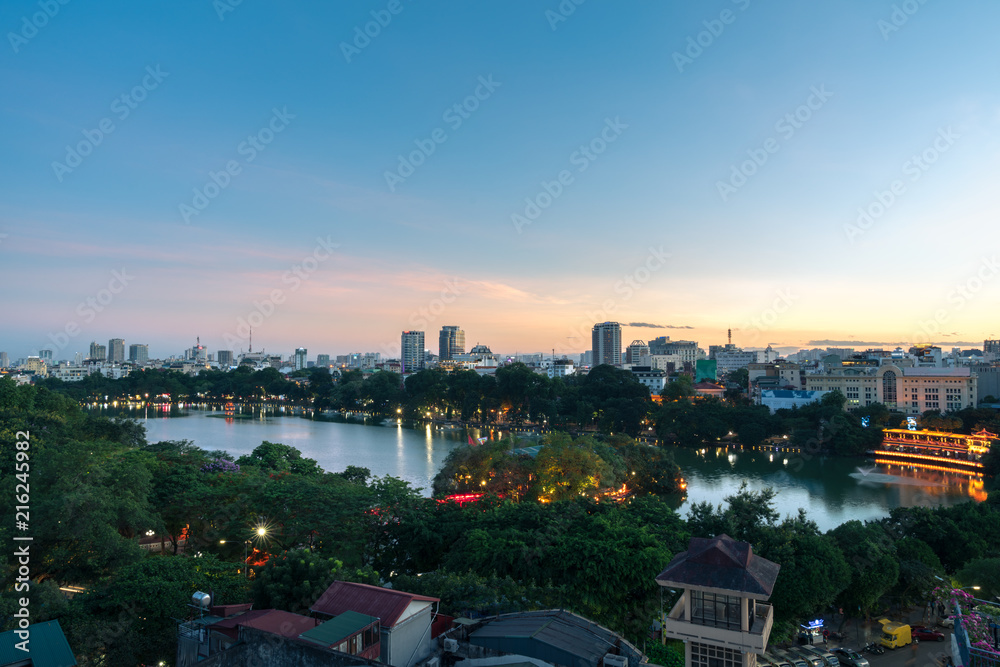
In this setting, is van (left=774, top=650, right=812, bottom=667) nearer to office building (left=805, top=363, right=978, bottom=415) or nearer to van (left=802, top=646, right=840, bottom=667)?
van (left=802, top=646, right=840, bottom=667)

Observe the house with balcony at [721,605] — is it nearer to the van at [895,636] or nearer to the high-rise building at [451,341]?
the van at [895,636]

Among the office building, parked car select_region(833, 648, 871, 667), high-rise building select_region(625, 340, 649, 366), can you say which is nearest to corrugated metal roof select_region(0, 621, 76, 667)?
parked car select_region(833, 648, 871, 667)

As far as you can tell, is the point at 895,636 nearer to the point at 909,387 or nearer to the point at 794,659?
the point at 794,659

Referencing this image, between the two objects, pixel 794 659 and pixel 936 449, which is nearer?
pixel 794 659

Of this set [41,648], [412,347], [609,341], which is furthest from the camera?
[412,347]

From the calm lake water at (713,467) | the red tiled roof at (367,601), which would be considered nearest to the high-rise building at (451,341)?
the calm lake water at (713,467)

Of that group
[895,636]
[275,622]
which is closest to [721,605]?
[275,622]

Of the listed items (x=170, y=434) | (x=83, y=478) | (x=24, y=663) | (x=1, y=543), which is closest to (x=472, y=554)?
(x=24, y=663)

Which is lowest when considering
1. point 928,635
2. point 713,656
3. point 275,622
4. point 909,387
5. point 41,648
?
point 928,635
